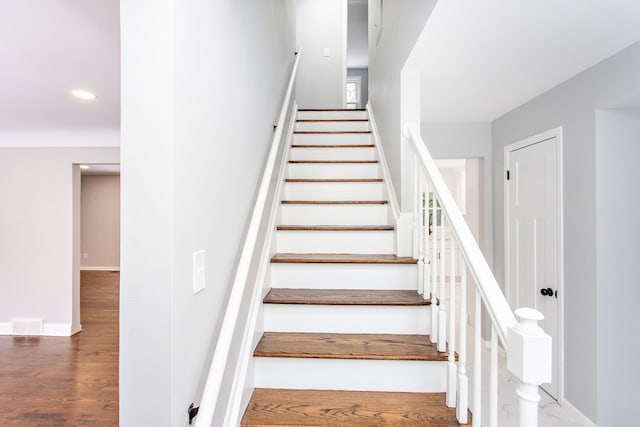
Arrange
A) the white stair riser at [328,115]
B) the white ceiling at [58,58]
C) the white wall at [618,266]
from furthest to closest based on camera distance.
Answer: the white stair riser at [328,115], the white wall at [618,266], the white ceiling at [58,58]

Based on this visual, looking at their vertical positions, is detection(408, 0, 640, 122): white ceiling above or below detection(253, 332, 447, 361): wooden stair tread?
above

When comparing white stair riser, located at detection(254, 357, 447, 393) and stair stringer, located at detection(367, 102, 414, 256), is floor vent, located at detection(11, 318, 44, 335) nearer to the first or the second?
white stair riser, located at detection(254, 357, 447, 393)

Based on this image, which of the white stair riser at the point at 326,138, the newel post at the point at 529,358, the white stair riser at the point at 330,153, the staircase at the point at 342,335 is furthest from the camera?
Result: the white stair riser at the point at 326,138

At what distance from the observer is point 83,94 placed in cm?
265

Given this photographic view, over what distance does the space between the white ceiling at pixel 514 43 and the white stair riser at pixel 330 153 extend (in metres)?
0.72

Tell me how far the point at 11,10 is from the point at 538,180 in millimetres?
3538

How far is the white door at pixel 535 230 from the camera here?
2.43 m

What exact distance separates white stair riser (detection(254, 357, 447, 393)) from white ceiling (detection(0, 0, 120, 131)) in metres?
1.89

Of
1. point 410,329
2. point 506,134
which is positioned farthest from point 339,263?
point 506,134

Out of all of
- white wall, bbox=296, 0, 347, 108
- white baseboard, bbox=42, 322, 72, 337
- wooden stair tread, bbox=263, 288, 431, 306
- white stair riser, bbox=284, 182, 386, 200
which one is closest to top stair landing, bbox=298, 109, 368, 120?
white wall, bbox=296, 0, 347, 108

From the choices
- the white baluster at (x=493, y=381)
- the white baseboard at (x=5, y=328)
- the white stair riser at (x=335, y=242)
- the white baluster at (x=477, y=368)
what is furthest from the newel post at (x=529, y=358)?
the white baseboard at (x=5, y=328)

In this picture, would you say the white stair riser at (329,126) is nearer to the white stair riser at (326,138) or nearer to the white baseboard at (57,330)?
the white stair riser at (326,138)

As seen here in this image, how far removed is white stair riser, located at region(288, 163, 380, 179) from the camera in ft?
9.15

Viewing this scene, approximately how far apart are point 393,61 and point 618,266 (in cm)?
204
